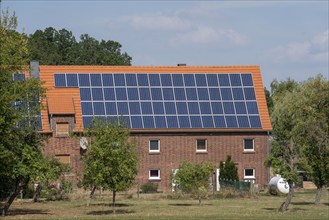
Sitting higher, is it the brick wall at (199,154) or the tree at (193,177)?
the brick wall at (199,154)

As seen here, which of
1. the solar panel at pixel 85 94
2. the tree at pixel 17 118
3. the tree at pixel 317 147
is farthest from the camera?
the solar panel at pixel 85 94

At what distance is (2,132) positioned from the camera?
4181 cm

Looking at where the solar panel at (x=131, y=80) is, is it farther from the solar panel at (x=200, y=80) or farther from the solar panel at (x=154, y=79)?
the solar panel at (x=200, y=80)

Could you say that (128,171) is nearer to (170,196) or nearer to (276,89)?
(170,196)

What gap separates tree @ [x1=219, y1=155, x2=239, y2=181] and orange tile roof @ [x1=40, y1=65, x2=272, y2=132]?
3808 mm

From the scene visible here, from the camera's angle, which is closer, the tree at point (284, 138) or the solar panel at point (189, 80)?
the tree at point (284, 138)

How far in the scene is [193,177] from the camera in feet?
181

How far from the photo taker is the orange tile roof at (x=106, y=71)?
6862cm

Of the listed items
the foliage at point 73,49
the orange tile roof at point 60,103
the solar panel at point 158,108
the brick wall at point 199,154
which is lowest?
the brick wall at point 199,154

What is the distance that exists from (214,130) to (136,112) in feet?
20.4

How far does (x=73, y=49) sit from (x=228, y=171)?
2214 inches

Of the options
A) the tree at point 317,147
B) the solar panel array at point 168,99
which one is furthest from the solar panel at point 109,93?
the tree at point 317,147

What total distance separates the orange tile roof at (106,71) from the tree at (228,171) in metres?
3.81

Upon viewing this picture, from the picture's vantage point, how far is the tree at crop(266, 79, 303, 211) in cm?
4669
